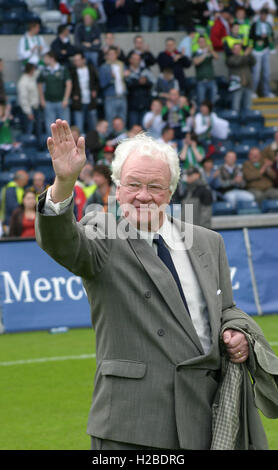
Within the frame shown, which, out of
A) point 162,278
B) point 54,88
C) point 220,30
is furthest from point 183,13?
point 162,278

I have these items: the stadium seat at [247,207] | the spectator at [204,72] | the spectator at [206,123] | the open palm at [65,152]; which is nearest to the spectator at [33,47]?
the spectator at [206,123]

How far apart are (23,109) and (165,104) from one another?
9.84 ft

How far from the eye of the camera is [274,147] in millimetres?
19344

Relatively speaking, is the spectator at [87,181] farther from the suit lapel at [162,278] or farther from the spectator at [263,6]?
the suit lapel at [162,278]

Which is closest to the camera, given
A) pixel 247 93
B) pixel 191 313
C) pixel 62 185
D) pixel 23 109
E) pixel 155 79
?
pixel 62 185

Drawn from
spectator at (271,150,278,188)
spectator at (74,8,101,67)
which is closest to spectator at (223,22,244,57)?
spectator at (74,8,101,67)

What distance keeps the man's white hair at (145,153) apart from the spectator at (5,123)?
1505 centimetres

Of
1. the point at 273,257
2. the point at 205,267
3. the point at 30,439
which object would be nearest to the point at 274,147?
the point at 273,257

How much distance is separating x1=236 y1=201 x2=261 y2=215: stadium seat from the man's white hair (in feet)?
49.0

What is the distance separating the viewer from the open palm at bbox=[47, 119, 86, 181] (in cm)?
313

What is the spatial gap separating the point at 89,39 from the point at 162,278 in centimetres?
1679

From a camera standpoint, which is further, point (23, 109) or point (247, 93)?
point (247, 93)
